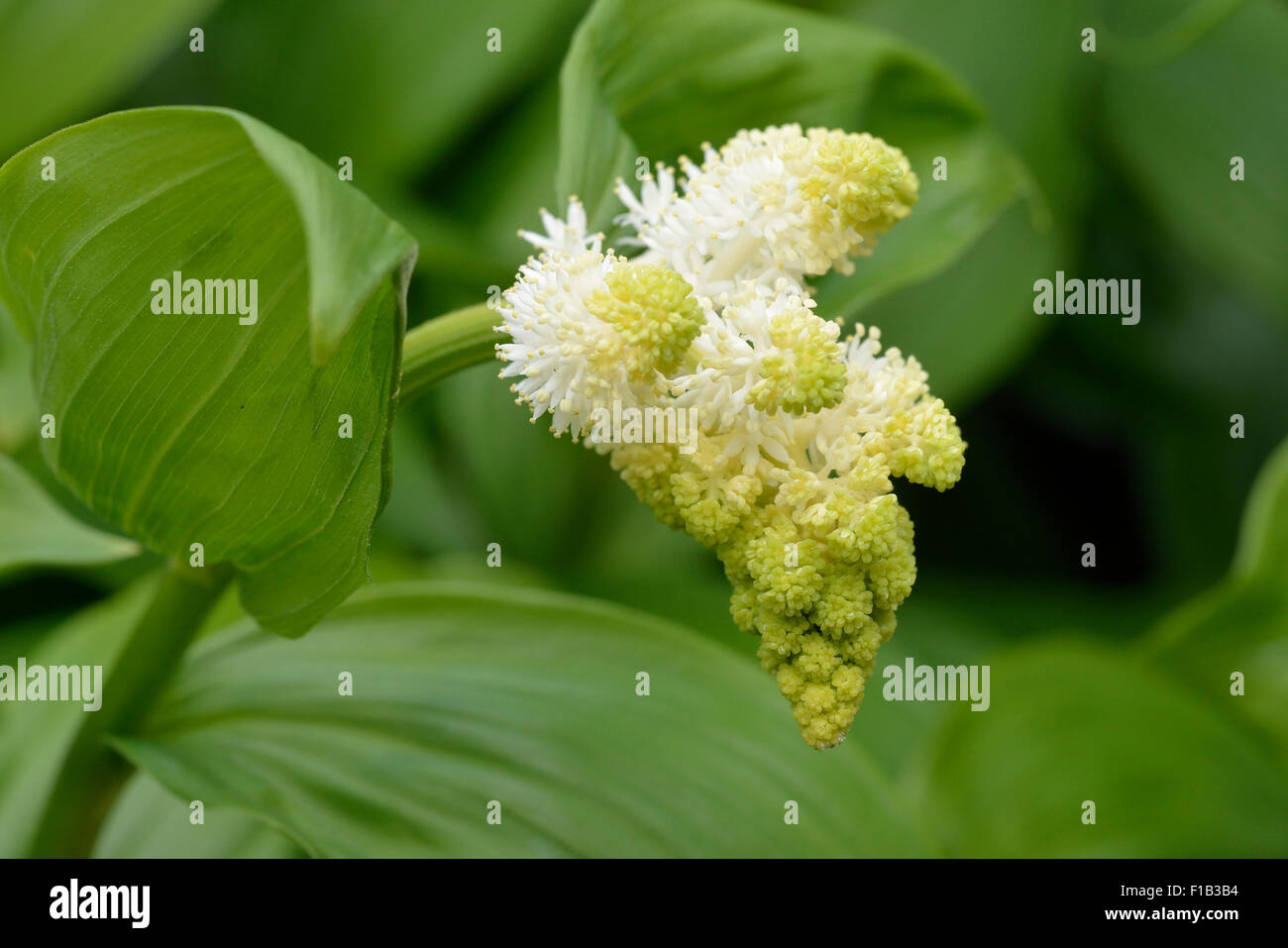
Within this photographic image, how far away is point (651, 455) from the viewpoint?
2.23 feet

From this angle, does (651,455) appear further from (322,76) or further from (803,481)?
(322,76)

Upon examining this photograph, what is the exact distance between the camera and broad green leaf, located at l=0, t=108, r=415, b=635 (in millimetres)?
581

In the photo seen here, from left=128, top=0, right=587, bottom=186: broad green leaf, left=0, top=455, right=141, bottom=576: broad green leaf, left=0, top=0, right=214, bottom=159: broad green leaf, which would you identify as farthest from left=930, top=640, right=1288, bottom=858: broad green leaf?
left=0, top=0, right=214, bottom=159: broad green leaf

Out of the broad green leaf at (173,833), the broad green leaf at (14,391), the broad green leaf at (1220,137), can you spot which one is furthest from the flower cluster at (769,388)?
the broad green leaf at (1220,137)

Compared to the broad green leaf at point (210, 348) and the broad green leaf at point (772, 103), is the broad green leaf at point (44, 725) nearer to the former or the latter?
the broad green leaf at point (210, 348)

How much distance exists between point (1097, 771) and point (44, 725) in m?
1.16

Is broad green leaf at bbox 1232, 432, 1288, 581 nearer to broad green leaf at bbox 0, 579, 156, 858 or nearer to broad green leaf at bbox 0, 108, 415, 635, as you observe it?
broad green leaf at bbox 0, 108, 415, 635

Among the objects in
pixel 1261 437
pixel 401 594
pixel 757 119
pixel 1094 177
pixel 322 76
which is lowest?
pixel 401 594

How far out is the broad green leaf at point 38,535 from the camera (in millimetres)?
919

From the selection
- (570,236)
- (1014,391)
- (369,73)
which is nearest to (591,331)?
(570,236)

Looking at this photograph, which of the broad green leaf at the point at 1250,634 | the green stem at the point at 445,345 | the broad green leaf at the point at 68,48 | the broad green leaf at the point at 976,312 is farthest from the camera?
the broad green leaf at the point at 976,312

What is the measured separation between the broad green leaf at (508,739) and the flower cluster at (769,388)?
33cm
